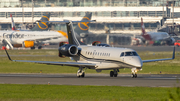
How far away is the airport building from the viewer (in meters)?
128

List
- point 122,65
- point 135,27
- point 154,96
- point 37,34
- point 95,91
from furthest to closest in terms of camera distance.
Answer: point 135,27 → point 37,34 → point 122,65 → point 95,91 → point 154,96

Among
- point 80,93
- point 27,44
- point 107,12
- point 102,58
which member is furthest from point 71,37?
point 107,12

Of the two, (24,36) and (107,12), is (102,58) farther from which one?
(107,12)

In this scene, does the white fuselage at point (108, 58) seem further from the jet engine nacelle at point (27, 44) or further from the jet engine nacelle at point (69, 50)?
the jet engine nacelle at point (27, 44)

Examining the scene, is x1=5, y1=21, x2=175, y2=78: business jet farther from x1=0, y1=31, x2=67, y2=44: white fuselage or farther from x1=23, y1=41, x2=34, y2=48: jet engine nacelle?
x1=0, y1=31, x2=67, y2=44: white fuselage

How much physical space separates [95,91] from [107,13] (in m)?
108

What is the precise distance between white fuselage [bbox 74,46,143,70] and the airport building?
3465 inches

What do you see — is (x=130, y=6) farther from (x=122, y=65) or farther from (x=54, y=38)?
(x=122, y=65)

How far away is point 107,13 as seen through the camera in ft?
425

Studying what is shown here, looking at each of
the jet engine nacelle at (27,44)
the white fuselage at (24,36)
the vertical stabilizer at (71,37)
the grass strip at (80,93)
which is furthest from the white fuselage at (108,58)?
the white fuselage at (24,36)

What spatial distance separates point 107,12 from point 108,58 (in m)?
96.3

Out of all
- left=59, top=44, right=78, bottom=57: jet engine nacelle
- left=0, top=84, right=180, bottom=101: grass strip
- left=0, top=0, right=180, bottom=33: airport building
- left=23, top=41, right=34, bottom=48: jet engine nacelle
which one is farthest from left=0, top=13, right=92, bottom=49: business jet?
left=0, top=84, right=180, bottom=101: grass strip

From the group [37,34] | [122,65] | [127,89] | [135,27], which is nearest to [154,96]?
→ [127,89]

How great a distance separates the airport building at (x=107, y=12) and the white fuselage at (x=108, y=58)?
88004 mm
